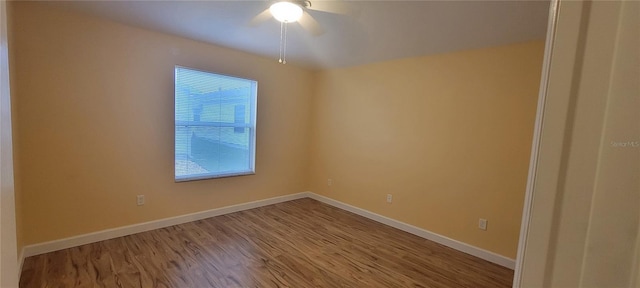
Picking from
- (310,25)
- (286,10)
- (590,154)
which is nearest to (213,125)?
(310,25)

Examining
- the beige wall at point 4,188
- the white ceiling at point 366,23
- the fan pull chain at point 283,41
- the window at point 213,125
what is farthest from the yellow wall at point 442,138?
the beige wall at point 4,188

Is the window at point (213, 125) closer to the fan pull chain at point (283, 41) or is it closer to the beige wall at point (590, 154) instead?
the fan pull chain at point (283, 41)

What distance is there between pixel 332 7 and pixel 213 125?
85.6 inches

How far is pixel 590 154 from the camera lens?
405 mm

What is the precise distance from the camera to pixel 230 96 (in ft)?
11.5

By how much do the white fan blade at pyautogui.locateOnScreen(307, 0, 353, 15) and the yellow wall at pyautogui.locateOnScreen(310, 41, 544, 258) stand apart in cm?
141

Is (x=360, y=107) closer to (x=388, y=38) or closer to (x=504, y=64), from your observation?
(x=388, y=38)

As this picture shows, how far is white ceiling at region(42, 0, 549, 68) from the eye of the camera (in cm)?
199

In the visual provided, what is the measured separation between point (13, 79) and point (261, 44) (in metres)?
2.12

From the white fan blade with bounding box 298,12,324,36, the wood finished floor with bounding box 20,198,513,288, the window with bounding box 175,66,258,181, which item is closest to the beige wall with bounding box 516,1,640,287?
the wood finished floor with bounding box 20,198,513,288

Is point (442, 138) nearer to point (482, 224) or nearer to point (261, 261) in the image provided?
point (482, 224)

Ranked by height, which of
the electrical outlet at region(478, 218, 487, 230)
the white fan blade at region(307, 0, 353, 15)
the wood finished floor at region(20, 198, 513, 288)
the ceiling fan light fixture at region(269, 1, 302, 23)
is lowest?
the wood finished floor at region(20, 198, 513, 288)

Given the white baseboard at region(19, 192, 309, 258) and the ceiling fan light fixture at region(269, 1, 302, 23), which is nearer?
the ceiling fan light fixture at region(269, 1, 302, 23)

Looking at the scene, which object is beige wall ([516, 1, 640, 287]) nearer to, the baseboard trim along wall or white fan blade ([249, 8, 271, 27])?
white fan blade ([249, 8, 271, 27])
